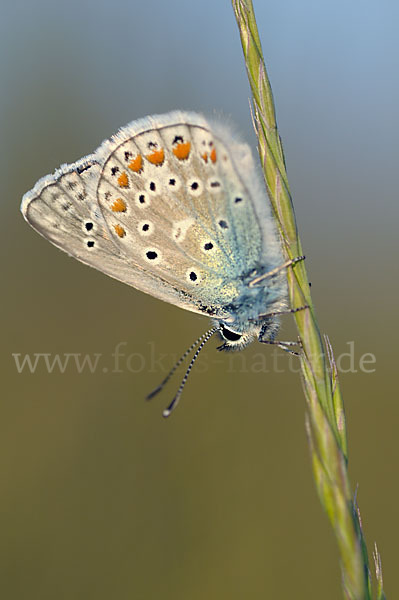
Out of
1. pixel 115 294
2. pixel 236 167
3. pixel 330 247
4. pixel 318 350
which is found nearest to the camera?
pixel 318 350

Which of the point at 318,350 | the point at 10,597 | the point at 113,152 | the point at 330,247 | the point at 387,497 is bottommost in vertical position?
the point at 10,597

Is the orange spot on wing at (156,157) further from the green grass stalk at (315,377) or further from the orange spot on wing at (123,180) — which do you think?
the green grass stalk at (315,377)

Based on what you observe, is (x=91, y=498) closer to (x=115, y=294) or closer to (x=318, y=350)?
(x=115, y=294)

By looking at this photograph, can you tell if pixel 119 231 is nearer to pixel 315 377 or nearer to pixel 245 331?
pixel 245 331

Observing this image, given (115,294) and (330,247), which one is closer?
(115,294)

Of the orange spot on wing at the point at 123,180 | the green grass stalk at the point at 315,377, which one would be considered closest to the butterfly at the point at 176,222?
the orange spot on wing at the point at 123,180

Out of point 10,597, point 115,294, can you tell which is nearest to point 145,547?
point 10,597

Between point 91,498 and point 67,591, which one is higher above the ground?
point 91,498

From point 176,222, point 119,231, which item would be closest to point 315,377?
point 176,222

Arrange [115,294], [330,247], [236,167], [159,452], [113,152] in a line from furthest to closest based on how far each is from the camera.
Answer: [330,247] → [115,294] → [159,452] → [113,152] → [236,167]
